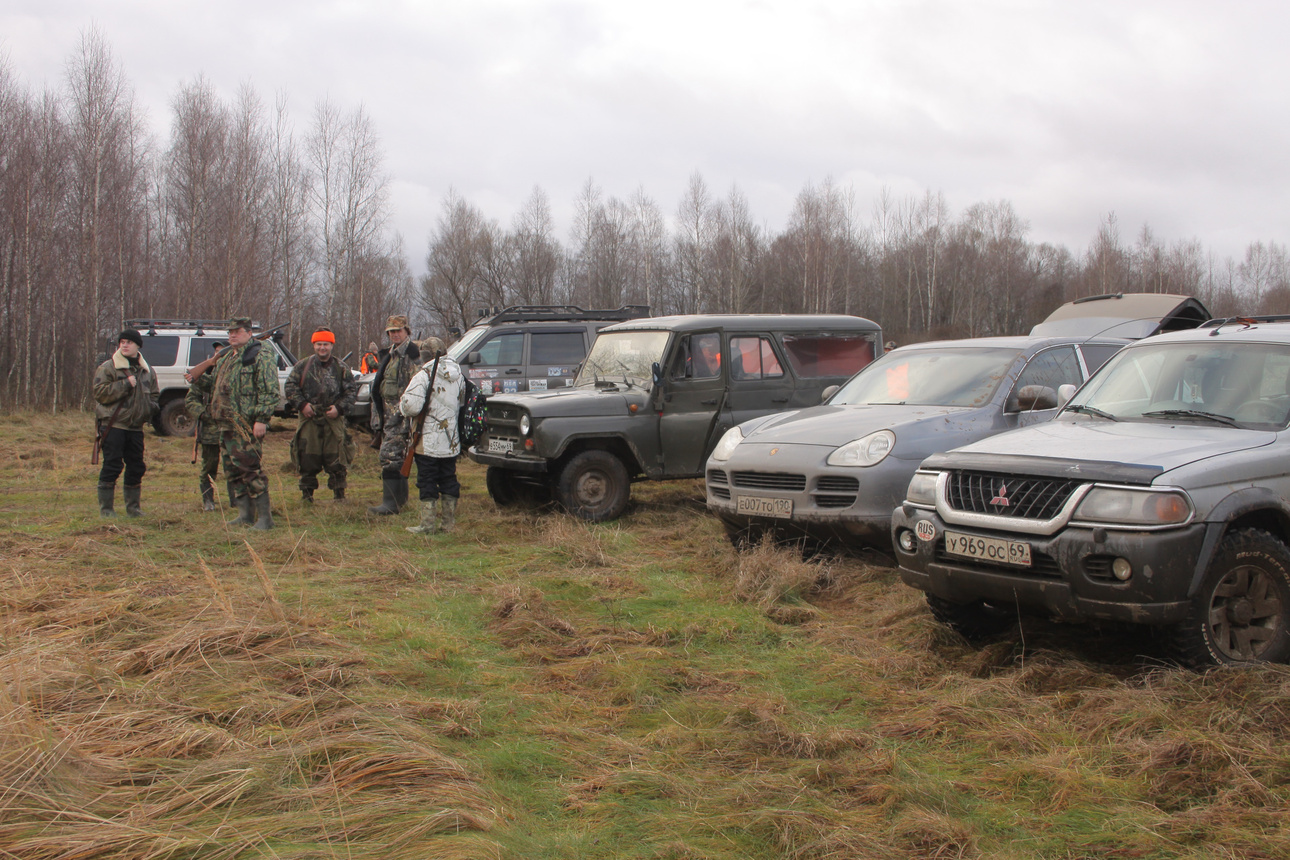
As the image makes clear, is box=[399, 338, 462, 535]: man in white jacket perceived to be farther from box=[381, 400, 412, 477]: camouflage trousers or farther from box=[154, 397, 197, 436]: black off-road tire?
box=[154, 397, 197, 436]: black off-road tire

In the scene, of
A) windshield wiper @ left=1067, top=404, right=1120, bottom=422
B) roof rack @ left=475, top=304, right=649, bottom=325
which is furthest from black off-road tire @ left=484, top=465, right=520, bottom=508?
windshield wiper @ left=1067, top=404, right=1120, bottom=422

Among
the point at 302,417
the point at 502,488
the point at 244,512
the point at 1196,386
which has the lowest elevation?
the point at 244,512

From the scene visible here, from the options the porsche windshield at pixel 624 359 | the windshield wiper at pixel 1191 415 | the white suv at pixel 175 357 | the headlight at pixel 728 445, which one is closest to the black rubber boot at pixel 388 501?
the porsche windshield at pixel 624 359

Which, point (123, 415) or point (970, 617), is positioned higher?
point (123, 415)

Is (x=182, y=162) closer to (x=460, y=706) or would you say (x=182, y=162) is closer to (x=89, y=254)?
(x=89, y=254)

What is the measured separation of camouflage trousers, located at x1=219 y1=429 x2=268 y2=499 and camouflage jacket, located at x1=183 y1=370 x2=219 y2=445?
45 centimetres

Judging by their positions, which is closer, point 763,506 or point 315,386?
point 763,506

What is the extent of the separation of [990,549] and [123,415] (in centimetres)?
775

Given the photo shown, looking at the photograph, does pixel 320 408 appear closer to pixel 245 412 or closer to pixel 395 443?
pixel 395 443

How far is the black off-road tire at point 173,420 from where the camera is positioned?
16.2m

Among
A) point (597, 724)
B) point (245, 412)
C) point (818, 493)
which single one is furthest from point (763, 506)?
point (245, 412)

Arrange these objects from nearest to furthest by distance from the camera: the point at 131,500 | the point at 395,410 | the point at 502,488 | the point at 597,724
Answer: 1. the point at 597,724
2. the point at 131,500
3. the point at 395,410
4. the point at 502,488

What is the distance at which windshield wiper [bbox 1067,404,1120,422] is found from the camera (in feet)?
16.0

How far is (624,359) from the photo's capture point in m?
9.28
